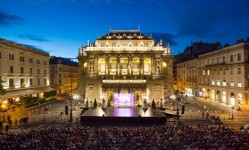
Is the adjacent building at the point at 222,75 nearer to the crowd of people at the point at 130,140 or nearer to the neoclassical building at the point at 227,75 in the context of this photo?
the neoclassical building at the point at 227,75

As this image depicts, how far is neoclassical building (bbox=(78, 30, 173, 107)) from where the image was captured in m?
60.1

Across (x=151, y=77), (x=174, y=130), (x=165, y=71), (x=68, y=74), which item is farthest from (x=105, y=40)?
(x=174, y=130)

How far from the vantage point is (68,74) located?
93688 millimetres

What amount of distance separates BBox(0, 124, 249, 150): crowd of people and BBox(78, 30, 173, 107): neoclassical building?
111ft

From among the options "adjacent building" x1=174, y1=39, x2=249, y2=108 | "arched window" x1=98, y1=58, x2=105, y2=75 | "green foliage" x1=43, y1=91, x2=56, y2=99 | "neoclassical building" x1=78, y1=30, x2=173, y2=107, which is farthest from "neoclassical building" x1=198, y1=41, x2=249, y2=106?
"green foliage" x1=43, y1=91, x2=56, y2=99

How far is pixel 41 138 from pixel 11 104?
34.0 metres

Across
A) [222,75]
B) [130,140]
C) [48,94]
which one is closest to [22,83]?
[48,94]

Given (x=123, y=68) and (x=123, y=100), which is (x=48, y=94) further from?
(x=123, y=100)

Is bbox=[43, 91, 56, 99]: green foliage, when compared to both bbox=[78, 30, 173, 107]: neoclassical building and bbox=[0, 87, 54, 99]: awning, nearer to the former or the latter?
bbox=[0, 87, 54, 99]: awning

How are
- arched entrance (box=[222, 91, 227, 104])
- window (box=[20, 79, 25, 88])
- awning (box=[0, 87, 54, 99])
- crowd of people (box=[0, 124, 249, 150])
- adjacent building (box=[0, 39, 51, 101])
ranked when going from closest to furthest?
crowd of people (box=[0, 124, 249, 150])
awning (box=[0, 87, 54, 99])
adjacent building (box=[0, 39, 51, 101])
window (box=[20, 79, 25, 88])
arched entrance (box=[222, 91, 227, 104])

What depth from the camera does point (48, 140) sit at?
71.1 feet

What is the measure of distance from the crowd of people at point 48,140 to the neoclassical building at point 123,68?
3414 centimetres

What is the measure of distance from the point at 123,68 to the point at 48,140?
4898 centimetres

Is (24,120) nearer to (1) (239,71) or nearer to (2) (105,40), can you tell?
(2) (105,40)
